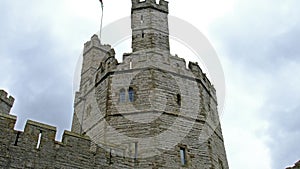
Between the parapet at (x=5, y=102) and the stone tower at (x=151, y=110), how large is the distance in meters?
2.56

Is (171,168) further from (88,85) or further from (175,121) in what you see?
(88,85)

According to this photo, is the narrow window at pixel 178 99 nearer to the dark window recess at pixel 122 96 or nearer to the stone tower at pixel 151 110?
the stone tower at pixel 151 110

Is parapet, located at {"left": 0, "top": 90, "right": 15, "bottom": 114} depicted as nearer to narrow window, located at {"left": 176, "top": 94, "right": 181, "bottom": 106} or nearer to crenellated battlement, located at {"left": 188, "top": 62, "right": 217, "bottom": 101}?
narrow window, located at {"left": 176, "top": 94, "right": 181, "bottom": 106}

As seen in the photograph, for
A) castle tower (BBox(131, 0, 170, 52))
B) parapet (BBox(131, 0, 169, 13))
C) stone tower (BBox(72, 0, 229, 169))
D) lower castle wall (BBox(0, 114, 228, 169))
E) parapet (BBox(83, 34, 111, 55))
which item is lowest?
lower castle wall (BBox(0, 114, 228, 169))

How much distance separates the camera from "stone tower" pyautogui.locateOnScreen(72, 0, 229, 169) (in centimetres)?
916

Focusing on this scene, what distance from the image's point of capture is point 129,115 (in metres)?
9.95

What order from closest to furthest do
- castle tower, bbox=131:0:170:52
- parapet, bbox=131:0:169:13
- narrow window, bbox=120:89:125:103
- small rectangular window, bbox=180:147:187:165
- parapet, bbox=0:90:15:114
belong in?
small rectangular window, bbox=180:147:187:165, narrow window, bbox=120:89:125:103, parapet, bbox=0:90:15:114, castle tower, bbox=131:0:170:52, parapet, bbox=131:0:169:13

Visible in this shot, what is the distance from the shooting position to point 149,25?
12.8 meters

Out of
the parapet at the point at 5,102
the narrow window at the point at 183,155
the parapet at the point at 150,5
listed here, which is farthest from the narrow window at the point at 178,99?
the parapet at the point at 5,102

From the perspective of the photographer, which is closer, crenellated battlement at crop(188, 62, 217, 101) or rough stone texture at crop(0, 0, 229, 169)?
rough stone texture at crop(0, 0, 229, 169)

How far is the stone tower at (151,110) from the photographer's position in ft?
30.1

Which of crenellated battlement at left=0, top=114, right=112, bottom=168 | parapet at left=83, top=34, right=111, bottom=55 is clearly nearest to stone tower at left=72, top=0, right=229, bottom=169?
crenellated battlement at left=0, top=114, right=112, bottom=168

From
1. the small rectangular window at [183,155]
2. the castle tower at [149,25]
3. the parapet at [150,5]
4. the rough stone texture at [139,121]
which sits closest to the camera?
the rough stone texture at [139,121]

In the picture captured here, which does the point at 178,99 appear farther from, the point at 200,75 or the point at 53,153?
the point at 53,153
